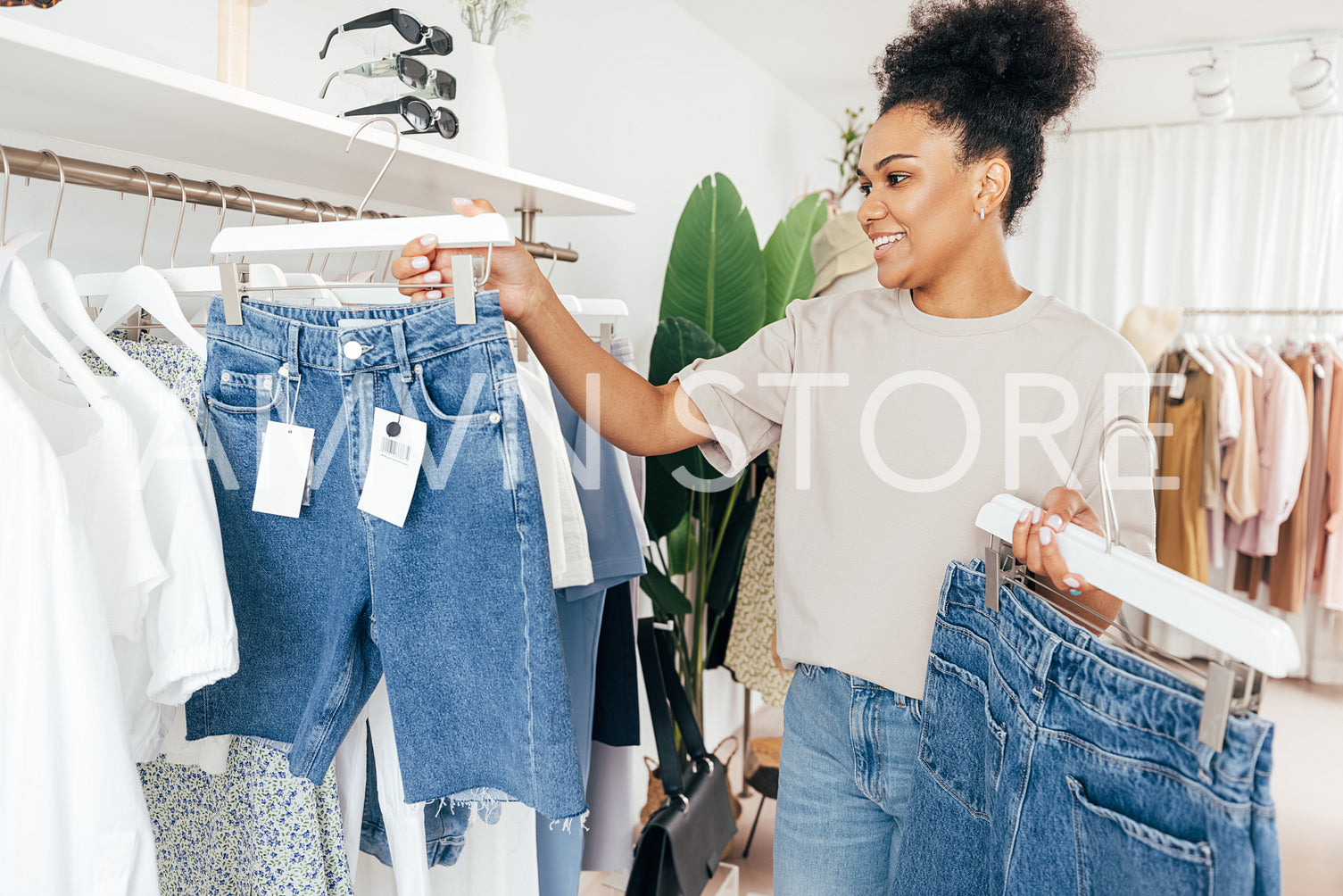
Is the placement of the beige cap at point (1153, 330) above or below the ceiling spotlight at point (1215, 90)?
below

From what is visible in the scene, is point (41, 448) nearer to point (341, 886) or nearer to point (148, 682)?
point (148, 682)

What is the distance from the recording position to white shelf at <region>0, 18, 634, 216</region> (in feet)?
2.90

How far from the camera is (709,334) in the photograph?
2199 millimetres

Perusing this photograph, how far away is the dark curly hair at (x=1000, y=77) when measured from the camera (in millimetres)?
1164

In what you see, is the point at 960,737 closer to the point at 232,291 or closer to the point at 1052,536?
the point at 1052,536

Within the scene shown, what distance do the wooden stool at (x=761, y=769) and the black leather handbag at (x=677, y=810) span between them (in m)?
0.44

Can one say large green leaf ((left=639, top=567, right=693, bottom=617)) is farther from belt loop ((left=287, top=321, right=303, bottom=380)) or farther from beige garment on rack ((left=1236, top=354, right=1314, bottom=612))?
beige garment on rack ((left=1236, top=354, right=1314, bottom=612))

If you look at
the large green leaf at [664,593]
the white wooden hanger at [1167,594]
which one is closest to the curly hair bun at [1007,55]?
the white wooden hanger at [1167,594]

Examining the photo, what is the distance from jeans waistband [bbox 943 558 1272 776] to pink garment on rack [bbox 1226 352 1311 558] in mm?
3436

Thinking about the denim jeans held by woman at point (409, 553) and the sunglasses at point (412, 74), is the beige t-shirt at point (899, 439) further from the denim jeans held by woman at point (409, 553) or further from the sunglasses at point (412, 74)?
the sunglasses at point (412, 74)

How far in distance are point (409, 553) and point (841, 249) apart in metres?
1.95

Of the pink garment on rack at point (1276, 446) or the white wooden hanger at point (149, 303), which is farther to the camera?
the pink garment on rack at point (1276, 446)

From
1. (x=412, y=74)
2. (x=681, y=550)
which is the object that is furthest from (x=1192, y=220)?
(x=412, y=74)

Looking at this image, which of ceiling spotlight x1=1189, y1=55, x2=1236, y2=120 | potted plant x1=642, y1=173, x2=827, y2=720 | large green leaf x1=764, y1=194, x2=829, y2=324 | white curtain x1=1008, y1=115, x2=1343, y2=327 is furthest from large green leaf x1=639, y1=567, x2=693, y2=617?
white curtain x1=1008, y1=115, x2=1343, y2=327
